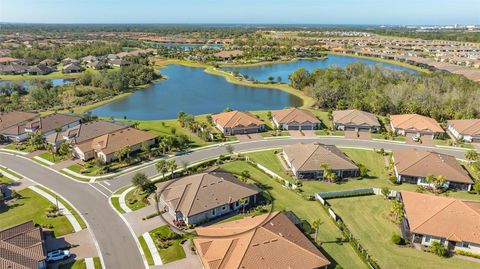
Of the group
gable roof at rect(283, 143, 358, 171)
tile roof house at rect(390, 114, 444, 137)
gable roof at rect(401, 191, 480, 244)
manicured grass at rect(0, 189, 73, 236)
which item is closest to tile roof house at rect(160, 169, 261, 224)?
gable roof at rect(283, 143, 358, 171)

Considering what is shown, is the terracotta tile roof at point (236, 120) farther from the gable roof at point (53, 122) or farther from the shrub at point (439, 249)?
the shrub at point (439, 249)

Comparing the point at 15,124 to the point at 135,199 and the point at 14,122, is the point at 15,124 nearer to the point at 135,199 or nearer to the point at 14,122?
the point at 14,122

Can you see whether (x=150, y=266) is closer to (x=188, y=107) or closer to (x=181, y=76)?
(x=188, y=107)

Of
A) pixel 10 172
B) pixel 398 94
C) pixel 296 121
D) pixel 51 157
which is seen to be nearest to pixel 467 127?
pixel 398 94

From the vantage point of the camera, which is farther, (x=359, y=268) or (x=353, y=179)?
(x=353, y=179)

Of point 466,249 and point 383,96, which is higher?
point 383,96

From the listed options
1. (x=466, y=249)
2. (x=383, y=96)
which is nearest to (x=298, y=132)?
(x=383, y=96)
